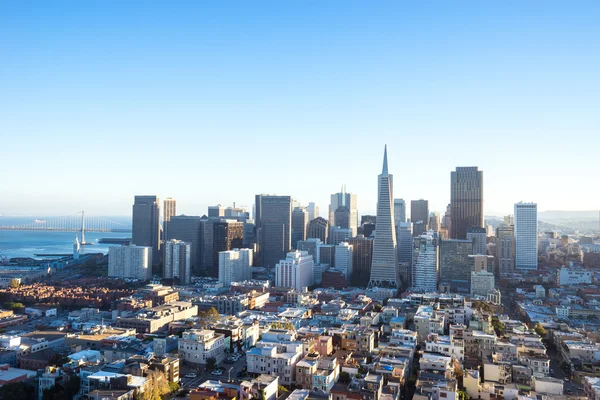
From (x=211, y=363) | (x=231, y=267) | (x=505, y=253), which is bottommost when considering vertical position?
(x=211, y=363)

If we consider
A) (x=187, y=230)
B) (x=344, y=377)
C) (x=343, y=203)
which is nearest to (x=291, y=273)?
(x=187, y=230)

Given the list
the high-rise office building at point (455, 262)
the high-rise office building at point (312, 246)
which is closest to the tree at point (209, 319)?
the high-rise office building at point (455, 262)

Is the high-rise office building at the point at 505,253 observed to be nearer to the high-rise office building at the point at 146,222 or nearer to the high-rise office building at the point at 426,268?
the high-rise office building at the point at 426,268

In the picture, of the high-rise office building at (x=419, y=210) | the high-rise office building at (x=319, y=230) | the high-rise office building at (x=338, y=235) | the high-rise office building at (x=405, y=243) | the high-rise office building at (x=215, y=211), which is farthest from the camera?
the high-rise office building at (x=215, y=211)

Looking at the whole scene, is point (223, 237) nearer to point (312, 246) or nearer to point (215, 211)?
point (312, 246)

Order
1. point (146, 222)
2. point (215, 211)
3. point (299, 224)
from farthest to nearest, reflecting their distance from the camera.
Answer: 1. point (215, 211)
2. point (299, 224)
3. point (146, 222)

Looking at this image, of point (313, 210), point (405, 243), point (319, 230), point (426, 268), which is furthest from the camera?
point (313, 210)

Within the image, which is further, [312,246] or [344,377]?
[312,246]
